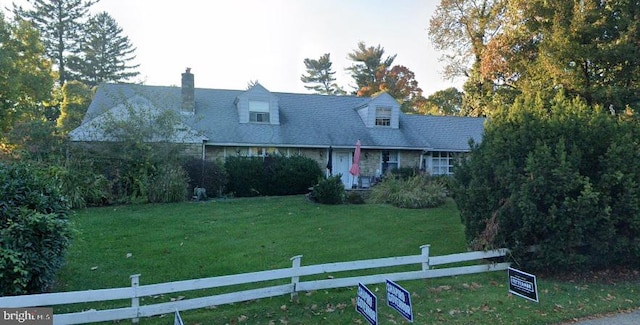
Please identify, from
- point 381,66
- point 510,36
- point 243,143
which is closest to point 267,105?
point 243,143

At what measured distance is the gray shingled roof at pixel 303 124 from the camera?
19141mm

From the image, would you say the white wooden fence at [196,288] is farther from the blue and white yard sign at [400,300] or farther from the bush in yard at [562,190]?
the bush in yard at [562,190]

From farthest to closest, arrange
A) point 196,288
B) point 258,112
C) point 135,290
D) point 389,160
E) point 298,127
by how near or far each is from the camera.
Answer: point 389,160
point 298,127
point 258,112
point 196,288
point 135,290

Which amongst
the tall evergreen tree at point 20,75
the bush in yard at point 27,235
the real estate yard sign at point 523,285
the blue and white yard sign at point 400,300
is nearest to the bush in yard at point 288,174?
the bush in yard at point 27,235

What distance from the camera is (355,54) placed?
161ft

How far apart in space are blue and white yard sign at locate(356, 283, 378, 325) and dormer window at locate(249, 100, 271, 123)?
17.3m

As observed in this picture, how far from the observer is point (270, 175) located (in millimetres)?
17656

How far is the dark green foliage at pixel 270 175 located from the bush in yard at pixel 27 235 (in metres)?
11.3

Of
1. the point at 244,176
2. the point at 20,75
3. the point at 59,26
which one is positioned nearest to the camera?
the point at 244,176

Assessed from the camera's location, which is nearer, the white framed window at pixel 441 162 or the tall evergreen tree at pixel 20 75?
the tall evergreen tree at pixel 20 75

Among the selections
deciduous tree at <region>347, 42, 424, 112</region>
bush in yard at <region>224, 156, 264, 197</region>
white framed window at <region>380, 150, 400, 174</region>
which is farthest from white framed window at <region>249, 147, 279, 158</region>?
deciduous tree at <region>347, 42, 424, 112</region>

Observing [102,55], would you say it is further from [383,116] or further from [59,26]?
[383,116]

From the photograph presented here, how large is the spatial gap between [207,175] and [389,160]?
35.0 ft

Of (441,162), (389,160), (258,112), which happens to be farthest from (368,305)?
(441,162)
